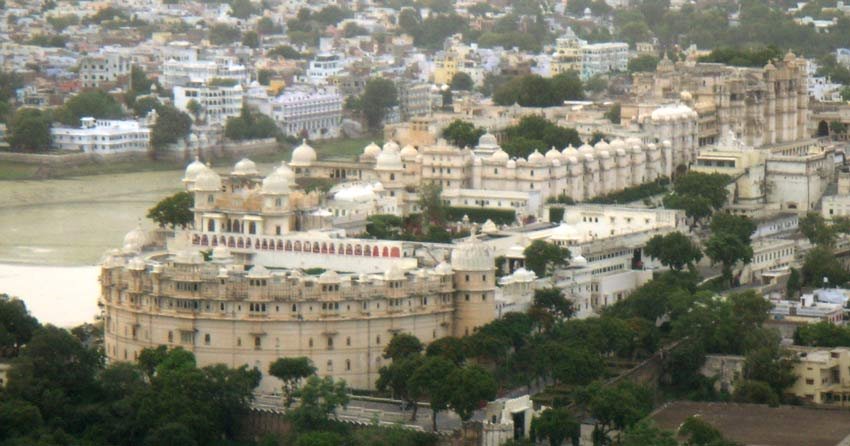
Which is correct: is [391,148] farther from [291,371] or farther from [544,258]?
[291,371]

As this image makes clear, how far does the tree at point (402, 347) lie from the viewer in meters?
33.6

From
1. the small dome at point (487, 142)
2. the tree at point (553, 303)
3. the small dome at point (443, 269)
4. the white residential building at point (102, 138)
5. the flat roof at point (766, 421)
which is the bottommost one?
the flat roof at point (766, 421)

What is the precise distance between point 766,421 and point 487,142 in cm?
1361

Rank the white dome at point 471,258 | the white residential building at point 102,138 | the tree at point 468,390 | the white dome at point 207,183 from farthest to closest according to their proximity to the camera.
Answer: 1. the white residential building at point 102,138
2. the white dome at point 207,183
3. the white dome at point 471,258
4. the tree at point 468,390

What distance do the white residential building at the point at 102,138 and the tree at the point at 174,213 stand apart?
1539cm

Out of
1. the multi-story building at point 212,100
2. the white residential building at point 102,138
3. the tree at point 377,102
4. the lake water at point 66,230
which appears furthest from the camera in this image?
the tree at point 377,102

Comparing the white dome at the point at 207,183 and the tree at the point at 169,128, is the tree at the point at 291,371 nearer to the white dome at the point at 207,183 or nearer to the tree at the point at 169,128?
the white dome at the point at 207,183

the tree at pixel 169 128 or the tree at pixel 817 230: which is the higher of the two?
the tree at pixel 169 128


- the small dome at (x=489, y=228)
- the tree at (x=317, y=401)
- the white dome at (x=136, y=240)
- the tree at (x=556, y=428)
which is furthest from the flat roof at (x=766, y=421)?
the white dome at (x=136, y=240)

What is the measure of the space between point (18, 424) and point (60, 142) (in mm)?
25475

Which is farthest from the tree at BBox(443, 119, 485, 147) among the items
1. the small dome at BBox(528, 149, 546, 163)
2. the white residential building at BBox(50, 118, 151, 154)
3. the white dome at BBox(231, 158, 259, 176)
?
the white residential building at BBox(50, 118, 151, 154)

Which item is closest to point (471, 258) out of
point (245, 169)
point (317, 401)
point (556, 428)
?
point (317, 401)

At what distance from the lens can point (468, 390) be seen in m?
31.8

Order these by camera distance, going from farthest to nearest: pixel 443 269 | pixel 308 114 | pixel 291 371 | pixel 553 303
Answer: pixel 308 114, pixel 553 303, pixel 443 269, pixel 291 371
